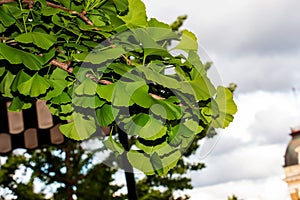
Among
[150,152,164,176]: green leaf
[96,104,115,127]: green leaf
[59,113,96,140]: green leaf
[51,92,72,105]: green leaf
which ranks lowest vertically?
[150,152,164,176]: green leaf

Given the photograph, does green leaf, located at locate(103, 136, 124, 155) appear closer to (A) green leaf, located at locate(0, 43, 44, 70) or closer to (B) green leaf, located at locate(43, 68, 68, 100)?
(B) green leaf, located at locate(43, 68, 68, 100)

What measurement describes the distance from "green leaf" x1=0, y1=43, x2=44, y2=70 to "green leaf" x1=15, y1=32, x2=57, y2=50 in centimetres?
3

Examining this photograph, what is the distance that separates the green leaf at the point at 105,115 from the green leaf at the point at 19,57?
0.16 meters

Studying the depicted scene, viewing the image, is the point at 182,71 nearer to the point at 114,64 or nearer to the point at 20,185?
the point at 114,64

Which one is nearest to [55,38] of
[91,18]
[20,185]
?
[91,18]

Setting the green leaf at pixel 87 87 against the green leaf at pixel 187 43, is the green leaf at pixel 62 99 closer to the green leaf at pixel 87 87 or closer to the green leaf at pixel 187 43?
the green leaf at pixel 87 87

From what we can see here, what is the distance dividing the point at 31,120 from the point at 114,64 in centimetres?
349

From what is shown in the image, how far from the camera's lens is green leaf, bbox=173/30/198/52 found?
106cm

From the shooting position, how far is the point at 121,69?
985mm

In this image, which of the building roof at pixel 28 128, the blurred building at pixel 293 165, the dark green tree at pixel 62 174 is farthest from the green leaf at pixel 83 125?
the blurred building at pixel 293 165

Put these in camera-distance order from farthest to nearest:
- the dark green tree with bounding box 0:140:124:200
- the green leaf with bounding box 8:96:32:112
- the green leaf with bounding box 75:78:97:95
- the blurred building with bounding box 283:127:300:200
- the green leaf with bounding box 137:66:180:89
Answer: the blurred building with bounding box 283:127:300:200
the dark green tree with bounding box 0:140:124:200
the green leaf with bounding box 8:96:32:112
the green leaf with bounding box 75:78:97:95
the green leaf with bounding box 137:66:180:89

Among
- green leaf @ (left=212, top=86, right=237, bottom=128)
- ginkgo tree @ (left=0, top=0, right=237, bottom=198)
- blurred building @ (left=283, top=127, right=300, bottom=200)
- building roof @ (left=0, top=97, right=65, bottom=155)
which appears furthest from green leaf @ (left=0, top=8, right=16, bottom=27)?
blurred building @ (left=283, top=127, right=300, bottom=200)

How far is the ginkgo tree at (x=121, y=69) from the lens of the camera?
3.19 ft

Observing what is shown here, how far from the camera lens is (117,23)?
102cm
